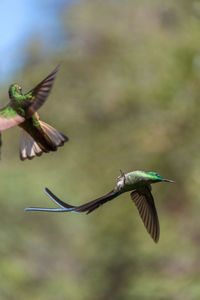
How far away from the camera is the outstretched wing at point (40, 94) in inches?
26.1

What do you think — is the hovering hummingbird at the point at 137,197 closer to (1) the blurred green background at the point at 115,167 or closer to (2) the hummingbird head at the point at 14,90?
(2) the hummingbird head at the point at 14,90

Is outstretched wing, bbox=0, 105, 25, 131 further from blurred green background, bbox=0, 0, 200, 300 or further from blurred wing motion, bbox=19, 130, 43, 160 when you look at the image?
blurred green background, bbox=0, 0, 200, 300

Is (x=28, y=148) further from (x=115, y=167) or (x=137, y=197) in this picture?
(x=115, y=167)

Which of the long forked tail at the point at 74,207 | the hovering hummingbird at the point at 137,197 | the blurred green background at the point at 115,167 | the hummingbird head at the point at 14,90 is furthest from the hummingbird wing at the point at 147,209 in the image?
the blurred green background at the point at 115,167

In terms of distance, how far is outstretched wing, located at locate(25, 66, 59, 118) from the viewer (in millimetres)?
664

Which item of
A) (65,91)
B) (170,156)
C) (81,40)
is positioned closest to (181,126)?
(170,156)

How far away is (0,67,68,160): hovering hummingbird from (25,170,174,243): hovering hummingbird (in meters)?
0.09

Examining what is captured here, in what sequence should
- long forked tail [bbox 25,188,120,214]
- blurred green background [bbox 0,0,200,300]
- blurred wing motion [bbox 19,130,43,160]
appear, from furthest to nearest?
blurred green background [bbox 0,0,200,300]
blurred wing motion [bbox 19,130,43,160]
long forked tail [bbox 25,188,120,214]

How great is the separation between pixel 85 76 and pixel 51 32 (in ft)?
9.62

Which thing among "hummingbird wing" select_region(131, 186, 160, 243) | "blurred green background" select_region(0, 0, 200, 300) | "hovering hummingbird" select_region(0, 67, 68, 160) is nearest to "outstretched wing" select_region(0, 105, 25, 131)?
"hovering hummingbird" select_region(0, 67, 68, 160)

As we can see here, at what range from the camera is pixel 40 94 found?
27.2 inches

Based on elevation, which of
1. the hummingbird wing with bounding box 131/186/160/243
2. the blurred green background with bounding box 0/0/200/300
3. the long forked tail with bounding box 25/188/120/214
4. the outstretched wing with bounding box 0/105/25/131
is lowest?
the long forked tail with bounding box 25/188/120/214

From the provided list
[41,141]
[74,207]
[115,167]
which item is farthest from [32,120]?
[115,167]

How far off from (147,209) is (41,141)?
20cm
